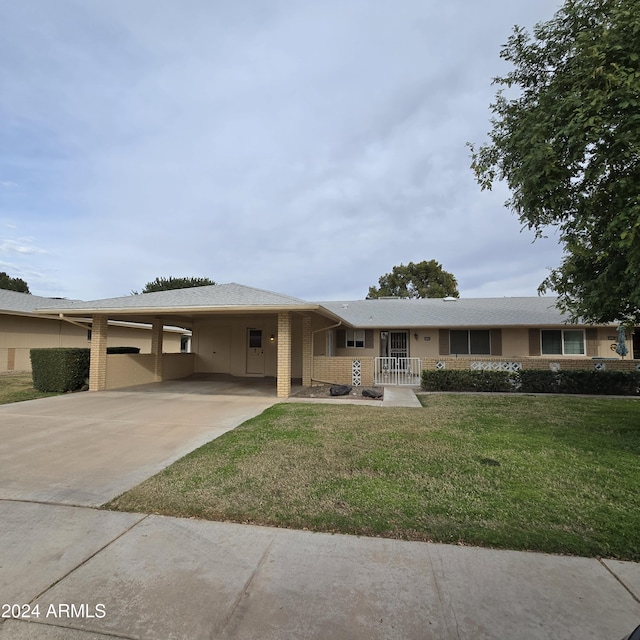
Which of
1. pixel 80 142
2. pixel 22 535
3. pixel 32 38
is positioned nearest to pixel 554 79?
pixel 22 535

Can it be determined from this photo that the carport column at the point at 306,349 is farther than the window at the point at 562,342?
No

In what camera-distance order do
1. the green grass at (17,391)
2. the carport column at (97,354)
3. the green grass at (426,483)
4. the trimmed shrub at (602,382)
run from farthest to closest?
the carport column at (97,354)
the trimmed shrub at (602,382)
the green grass at (17,391)
the green grass at (426,483)

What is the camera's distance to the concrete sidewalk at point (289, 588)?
206 centimetres

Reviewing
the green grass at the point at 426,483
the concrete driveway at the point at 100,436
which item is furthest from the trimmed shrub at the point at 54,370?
the green grass at the point at 426,483

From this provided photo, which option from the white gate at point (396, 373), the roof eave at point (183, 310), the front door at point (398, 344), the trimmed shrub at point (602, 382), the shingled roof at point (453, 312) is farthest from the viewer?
the front door at point (398, 344)

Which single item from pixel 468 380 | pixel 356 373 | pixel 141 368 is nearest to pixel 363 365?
pixel 356 373

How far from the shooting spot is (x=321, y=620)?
2.12 meters

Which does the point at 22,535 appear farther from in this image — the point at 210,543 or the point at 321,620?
the point at 321,620

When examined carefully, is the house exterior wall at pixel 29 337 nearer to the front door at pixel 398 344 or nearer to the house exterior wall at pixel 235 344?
the house exterior wall at pixel 235 344

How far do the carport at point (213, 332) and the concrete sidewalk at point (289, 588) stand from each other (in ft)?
23.9

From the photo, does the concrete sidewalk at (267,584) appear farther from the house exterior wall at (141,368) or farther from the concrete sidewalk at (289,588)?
the house exterior wall at (141,368)

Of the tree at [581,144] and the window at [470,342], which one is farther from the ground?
the tree at [581,144]

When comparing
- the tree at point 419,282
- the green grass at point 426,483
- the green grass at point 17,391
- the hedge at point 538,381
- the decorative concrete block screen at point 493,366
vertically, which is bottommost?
the green grass at point 426,483

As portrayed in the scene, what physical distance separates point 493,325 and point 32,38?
17671 millimetres
